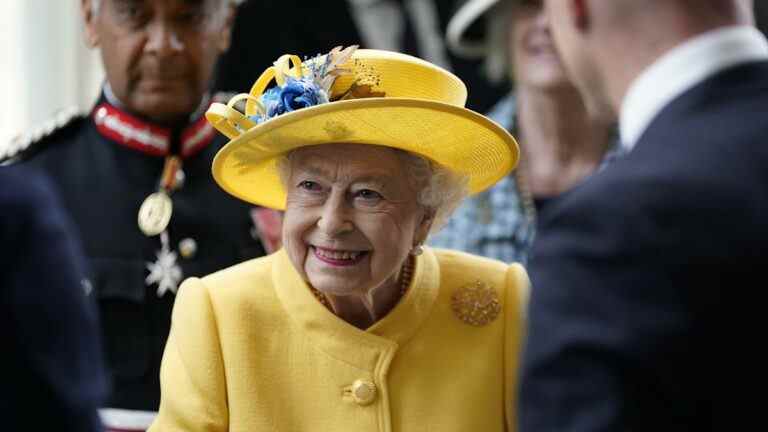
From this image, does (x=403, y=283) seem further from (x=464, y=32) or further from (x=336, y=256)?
(x=464, y=32)

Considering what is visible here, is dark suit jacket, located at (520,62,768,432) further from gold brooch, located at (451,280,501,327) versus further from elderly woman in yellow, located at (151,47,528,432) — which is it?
gold brooch, located at (451,280,501,327)

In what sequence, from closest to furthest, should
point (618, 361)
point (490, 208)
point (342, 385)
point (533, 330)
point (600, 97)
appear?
point (618, 361) → point (533, 330) → point (600, 97) → point (342, 385) → point (490, 208)

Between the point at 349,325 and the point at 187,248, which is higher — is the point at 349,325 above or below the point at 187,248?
above

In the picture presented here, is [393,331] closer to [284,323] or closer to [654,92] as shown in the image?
[284,323]

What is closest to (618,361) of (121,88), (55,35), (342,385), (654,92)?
(654,92)

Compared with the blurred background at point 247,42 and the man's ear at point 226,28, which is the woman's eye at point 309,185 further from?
the blurred background at point 247,42

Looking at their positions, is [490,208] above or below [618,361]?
below

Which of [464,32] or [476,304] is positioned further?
[464,32]

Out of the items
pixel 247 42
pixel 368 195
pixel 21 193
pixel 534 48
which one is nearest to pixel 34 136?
pixel 247 42

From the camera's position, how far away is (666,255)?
1.99m

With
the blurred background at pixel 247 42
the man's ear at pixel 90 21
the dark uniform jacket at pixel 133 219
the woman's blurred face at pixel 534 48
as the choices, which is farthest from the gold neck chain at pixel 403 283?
the blurred background at pixel 247 42

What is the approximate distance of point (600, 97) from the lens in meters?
2.28

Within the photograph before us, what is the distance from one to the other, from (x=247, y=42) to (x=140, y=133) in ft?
5.09

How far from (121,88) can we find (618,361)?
3027 millimetres
